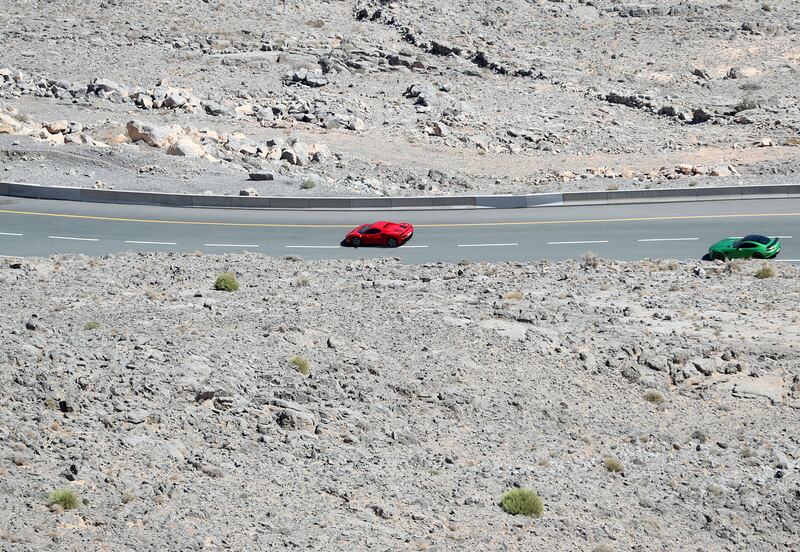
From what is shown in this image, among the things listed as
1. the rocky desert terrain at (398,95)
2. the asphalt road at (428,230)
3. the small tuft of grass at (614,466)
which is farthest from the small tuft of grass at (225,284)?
the rocky desert terrain at (398,95)

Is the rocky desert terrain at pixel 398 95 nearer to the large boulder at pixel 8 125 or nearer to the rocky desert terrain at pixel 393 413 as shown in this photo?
the large boulder at pixel 8 125

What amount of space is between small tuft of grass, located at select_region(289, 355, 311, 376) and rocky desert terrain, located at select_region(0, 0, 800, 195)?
1728 centimetres

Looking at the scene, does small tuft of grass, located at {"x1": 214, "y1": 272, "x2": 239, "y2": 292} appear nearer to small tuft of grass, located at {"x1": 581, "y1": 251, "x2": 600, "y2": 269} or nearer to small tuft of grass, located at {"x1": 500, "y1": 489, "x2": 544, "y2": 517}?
small tuft of grass, located at {"x1": 581, "y1": 251, "x2": 600, "y2": 269}

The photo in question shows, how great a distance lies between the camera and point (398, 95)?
52625mm

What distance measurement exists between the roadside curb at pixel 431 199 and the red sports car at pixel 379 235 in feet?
13.0

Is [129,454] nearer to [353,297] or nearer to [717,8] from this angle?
[353,297]

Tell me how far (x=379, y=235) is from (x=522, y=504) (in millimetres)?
15900

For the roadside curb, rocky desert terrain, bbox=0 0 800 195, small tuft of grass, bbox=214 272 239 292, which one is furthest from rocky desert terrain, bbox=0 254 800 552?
rocky desert terrain, bbox=0 0 800 195

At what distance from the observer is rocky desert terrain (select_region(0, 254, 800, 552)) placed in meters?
15.5

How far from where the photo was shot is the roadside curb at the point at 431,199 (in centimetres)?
3581

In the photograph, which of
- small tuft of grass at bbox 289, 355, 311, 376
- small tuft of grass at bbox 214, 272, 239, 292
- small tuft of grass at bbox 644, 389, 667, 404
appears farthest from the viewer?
small tuft of grass at bbox 214, 272, 239, 292

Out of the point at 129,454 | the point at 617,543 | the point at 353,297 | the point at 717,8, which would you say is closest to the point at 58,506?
the point at 129,454

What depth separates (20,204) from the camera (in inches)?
1427

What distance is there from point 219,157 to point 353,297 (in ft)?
54.0
